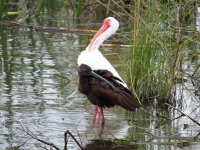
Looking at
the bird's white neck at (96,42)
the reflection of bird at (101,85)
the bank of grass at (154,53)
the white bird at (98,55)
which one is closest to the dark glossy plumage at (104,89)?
the reflection of bird at (101,85)

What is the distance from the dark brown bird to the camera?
820 centimetres

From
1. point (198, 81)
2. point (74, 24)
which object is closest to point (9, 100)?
point (198, 81)

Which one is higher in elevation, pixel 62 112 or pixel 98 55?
pixel 98 55

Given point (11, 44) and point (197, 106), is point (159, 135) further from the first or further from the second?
point (11, 44)

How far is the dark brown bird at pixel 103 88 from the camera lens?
8.20 metres

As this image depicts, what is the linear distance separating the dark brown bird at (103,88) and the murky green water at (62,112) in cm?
29

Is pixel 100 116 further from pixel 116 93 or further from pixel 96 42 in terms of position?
pixel 96 42

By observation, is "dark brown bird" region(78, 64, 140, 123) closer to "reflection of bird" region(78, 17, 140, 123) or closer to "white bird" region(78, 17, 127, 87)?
"reflection of bird" region(78, 17, 140, 123)

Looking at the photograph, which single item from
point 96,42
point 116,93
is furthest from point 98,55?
point 116,93

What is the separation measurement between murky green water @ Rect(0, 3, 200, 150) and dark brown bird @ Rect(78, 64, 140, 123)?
29 centimetres

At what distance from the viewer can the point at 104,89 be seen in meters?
8.36

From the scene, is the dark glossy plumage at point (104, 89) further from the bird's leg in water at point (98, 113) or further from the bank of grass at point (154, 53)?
the bank of grass at point (154, 53)

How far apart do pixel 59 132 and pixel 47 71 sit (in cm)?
345

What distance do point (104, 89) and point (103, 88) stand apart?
0.05 ft
